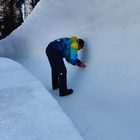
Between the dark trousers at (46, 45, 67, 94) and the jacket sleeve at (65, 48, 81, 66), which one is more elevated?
the jacket sleeve at (65, 48, 81, 66)

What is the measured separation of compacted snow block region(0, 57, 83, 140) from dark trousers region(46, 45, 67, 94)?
0.71 ft

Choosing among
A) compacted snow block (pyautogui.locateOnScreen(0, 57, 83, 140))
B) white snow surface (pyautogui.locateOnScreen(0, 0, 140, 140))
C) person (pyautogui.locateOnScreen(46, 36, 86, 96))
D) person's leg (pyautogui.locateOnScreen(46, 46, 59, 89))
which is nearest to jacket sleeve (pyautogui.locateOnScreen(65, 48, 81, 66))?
person (pyautogui.locateOnScreen(46, 36, 86, 96))

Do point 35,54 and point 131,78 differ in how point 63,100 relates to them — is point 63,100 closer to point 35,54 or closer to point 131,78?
point 131,78

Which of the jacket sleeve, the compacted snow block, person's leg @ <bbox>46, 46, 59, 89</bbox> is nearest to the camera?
the compacted snow block

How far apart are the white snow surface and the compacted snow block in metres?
0.15

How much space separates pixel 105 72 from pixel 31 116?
925mm

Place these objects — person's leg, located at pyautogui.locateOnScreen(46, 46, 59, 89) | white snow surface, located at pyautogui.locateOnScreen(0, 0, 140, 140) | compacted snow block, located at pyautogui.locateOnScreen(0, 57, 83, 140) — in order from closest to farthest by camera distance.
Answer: compacted snow block, located at pyautogui.locateOnScreen(0, 57, 83, 140) → white snow surface, located at pyautogui.locateOnScreen(0, 0, 140, 140) → person's leg, located at pyautogui.locateOnScreen(46, 46, 59, 89)

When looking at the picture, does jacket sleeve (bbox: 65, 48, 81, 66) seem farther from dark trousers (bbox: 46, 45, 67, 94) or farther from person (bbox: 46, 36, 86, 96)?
dark trousers (bbox: 46, 45, 67, 94)

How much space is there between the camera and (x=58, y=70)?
14.0 ft

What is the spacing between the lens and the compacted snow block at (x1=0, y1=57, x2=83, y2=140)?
8.98ft

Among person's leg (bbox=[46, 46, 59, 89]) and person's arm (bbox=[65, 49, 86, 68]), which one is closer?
person's arm (bbox=[65, 49, 86, 68])

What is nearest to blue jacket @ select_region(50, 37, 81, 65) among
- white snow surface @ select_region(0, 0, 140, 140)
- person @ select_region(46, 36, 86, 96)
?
person @ select_region(46, 36, 86, 96)

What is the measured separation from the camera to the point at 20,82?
5.12m

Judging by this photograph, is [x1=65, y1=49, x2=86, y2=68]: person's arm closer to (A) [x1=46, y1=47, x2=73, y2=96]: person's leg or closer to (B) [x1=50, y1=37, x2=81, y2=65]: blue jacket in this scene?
(B) [x1=50, y1=37, x2=81, y2=65]: blue jacket
